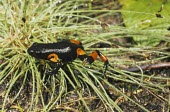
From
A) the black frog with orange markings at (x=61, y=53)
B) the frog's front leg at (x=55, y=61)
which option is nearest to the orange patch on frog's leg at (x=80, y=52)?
the black frog with orange markings at (x=61, y=53)

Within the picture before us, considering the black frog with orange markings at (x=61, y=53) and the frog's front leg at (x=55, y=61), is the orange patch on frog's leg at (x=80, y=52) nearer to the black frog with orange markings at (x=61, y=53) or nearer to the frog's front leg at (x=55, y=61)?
the black frog with orange markings at (x=61, y=53)

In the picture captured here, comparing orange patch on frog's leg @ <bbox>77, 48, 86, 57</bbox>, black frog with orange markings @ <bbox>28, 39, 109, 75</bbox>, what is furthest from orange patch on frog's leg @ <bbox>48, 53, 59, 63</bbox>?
orange patch on frog's leg @ <bbox>77, 48, 86, 57</bbox>

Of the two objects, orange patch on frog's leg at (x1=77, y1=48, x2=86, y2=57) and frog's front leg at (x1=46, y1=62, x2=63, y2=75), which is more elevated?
orange patch on frog's leg at (x1=77, y1=48, x2=86, y2=57)

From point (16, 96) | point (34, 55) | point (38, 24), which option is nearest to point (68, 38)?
point (38, 24)

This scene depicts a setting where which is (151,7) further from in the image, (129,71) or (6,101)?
(6,101)

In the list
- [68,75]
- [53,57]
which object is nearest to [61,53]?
[53,57]

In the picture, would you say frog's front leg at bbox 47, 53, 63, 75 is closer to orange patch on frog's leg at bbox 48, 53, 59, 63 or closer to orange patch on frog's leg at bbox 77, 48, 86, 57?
orange patch on frog's leg at bbox 48, 53, 59, 63

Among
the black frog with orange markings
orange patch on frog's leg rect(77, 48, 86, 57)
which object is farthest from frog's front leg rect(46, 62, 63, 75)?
orange patch on frog's leg rect(77, 48, 86, 57)
